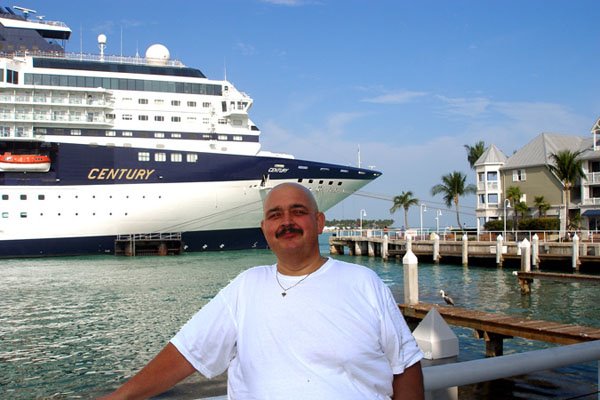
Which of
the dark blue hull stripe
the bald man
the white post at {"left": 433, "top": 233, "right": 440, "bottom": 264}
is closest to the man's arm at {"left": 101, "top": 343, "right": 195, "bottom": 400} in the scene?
the bald man

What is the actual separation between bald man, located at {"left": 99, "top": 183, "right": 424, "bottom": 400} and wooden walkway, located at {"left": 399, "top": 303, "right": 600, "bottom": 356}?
5895 mm

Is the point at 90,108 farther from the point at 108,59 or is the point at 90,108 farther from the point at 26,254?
the point at 26,254

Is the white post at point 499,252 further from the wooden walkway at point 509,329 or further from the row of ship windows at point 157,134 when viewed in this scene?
the row of ship windows at point 157,134

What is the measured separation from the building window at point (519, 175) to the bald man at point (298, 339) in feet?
127

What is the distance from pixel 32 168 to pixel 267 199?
35.2 meters

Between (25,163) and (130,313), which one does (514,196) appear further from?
(25,163)

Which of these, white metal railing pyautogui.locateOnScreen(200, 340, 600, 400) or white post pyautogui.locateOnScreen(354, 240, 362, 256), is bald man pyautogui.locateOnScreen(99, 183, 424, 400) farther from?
white post pyautogui.locateOnScreen(354, 240, 362, 256)

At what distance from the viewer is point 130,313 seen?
1435 cm

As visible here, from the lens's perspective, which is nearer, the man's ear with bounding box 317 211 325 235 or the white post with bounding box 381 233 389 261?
the man's ear with bounding box 317 211 325 235

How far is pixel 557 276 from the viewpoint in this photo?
47.2 ft

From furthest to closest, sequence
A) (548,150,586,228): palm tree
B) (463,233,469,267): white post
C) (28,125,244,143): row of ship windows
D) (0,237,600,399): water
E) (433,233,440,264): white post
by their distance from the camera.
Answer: (28,125,244,143): row of ship windows → (548,150,586,228): palm tree → (433,233,440,264): white post → (463,233,469,267): white post → (0,237,600,399): water

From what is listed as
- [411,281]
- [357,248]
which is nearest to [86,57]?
[357,248]

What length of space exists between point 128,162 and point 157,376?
1347 inches

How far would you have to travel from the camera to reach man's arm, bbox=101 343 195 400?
184 centimetres
